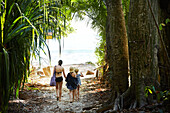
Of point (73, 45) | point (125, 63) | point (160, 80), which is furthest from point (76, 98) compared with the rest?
point (73, 45)

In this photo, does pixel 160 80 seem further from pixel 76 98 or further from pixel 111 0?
pixel 76 98

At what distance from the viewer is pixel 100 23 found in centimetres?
855

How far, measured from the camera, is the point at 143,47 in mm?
3771

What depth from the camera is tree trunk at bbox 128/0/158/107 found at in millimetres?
3766

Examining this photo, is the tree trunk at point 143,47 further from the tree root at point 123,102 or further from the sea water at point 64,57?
the sea water at point 64,57

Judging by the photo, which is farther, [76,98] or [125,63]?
[76,98]

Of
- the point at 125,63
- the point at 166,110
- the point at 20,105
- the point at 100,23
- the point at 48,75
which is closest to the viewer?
the point at 166,110

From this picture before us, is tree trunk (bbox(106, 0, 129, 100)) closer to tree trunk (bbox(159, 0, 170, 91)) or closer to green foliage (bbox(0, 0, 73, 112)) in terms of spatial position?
tree trunk (bbox(159, 0, 170, 91))

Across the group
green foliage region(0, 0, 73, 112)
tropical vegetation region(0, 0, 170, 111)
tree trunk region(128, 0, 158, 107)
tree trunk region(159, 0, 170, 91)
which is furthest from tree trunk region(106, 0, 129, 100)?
green foliage region(0, 0, 73, 112)

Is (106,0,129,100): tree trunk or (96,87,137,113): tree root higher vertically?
(106,0,129,100): tree trunk

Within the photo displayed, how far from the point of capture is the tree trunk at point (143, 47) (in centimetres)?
377

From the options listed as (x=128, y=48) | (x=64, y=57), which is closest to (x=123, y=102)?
(x=128, y=48)

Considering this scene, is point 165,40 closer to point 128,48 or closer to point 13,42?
point 128,48

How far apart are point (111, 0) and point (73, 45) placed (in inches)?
2618
